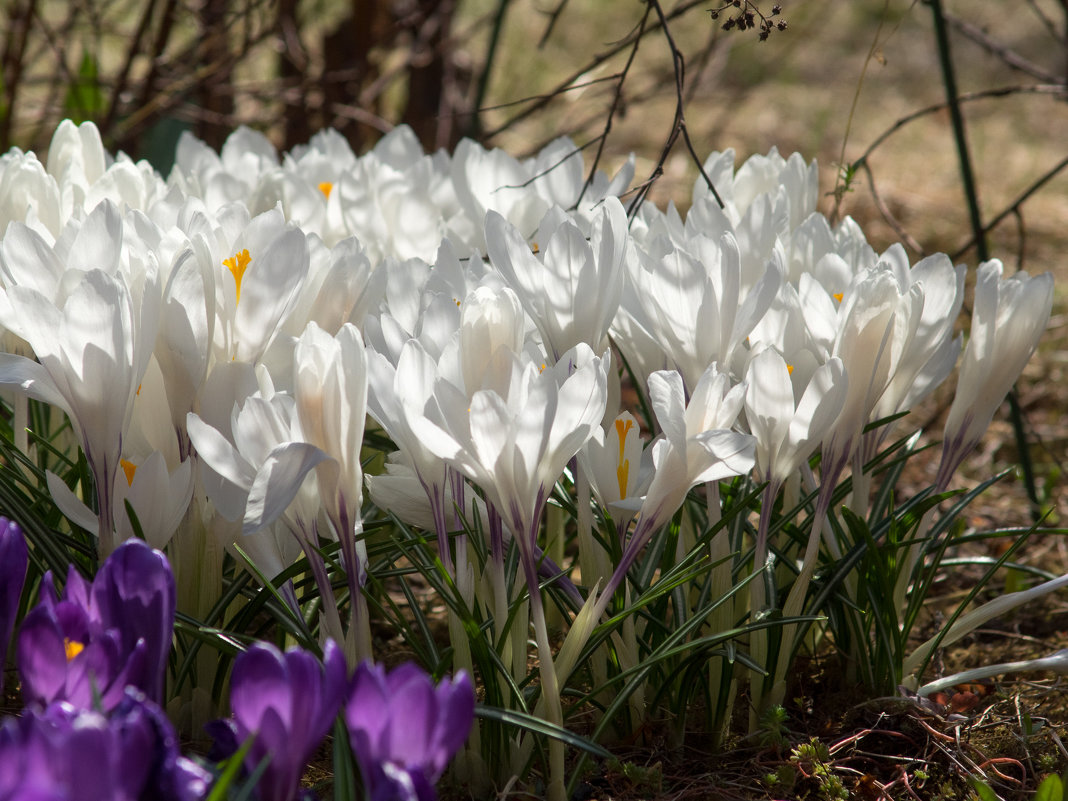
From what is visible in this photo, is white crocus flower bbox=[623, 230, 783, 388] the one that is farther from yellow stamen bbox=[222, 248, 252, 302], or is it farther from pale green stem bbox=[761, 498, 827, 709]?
yellow stamen bbox=[222, 248, 252, 302]

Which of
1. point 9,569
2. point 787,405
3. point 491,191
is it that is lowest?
point 9,569

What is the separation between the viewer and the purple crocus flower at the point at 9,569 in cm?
98

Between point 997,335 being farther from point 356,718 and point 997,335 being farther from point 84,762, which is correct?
point 84,762

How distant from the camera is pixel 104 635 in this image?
0.88 meters

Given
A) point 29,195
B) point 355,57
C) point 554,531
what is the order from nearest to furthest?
point 29,195
point 554,531
point 355,57

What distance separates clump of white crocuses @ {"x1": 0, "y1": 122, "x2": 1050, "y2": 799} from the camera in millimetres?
1027

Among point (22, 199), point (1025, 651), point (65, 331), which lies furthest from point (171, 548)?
point (1025, 651)

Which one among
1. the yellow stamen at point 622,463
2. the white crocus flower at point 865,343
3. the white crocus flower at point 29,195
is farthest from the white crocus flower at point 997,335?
the white crocus flower at point 29,195

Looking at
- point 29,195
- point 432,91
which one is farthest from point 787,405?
point 432,91

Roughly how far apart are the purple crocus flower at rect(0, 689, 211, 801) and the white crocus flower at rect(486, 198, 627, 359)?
645 mm

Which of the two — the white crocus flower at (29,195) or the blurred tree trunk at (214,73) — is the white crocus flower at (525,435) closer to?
the white crocus flower at (29,195)

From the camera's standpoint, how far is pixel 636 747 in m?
1.29

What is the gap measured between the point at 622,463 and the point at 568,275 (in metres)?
0.23

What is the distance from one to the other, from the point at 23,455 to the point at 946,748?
47.9 inches
